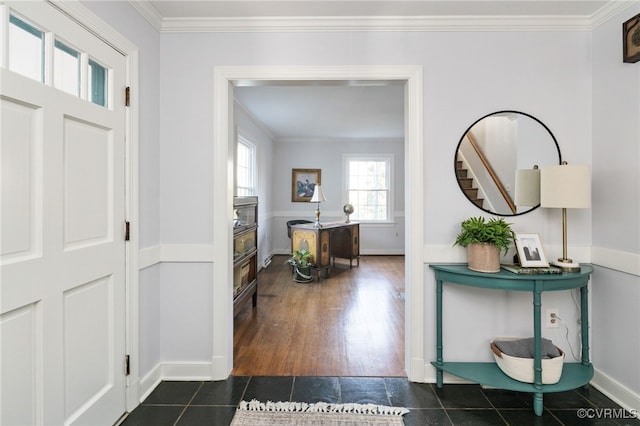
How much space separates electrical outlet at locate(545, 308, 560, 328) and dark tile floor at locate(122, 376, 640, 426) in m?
0.40

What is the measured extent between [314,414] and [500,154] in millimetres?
2019

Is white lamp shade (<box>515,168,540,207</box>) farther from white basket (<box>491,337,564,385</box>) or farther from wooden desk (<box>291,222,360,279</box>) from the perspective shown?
wooden desk (<box>291,222,360,279</box>)

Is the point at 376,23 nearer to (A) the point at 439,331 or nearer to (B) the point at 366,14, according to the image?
(B) the point at 366,14

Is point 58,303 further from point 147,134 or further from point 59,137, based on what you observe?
point 147,134

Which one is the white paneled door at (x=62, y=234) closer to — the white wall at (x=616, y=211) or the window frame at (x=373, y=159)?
the white wall at (x=616, y=211)

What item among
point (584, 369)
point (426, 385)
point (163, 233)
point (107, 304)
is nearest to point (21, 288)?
point (107, 304)

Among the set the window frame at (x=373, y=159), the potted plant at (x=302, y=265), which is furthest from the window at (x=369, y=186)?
the potted plant at (x=302, y=265)

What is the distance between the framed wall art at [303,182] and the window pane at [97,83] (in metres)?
5.43

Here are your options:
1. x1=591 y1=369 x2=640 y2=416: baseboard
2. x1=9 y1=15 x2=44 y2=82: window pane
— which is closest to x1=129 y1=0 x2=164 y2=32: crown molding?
x1=9 y1=15 x2=44 y2=82: window pane

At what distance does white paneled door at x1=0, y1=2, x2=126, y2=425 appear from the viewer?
1173 mm

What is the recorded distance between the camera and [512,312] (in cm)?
211

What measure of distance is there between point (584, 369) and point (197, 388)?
242cm

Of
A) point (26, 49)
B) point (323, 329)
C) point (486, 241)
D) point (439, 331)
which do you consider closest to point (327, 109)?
point (323, 329)

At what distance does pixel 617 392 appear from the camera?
1.88 metres
